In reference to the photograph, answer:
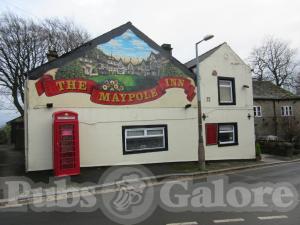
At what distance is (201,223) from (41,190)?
248 inches

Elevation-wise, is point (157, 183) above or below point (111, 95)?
below

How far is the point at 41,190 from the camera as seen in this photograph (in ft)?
36.8

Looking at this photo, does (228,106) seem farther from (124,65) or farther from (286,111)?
(286,111)

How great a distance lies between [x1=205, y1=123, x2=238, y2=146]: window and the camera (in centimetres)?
1934

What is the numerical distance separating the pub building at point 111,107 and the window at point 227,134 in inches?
85.4

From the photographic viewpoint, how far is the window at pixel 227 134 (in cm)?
1999

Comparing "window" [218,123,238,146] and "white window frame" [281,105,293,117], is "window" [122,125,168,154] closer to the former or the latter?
"window" [218,123,238,146]

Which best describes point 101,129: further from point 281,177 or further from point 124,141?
point 281,177

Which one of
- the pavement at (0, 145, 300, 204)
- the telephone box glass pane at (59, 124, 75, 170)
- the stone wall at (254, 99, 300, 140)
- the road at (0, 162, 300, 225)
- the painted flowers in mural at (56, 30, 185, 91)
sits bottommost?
the road at (0, 162, 300, 225)

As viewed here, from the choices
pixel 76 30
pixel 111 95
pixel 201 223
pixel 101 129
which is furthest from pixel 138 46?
pixel 76 30

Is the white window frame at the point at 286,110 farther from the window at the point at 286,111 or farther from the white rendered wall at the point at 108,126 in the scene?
the white rendered wall at the point at 108,126

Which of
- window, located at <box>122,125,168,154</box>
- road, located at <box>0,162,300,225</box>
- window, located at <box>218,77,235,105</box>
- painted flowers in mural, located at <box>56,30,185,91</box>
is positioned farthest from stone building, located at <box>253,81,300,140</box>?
road, located at <box>0,162,300,225</box>

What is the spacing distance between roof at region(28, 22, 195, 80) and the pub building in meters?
0.02

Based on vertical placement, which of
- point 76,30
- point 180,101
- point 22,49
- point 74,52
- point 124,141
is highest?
point 76,30
